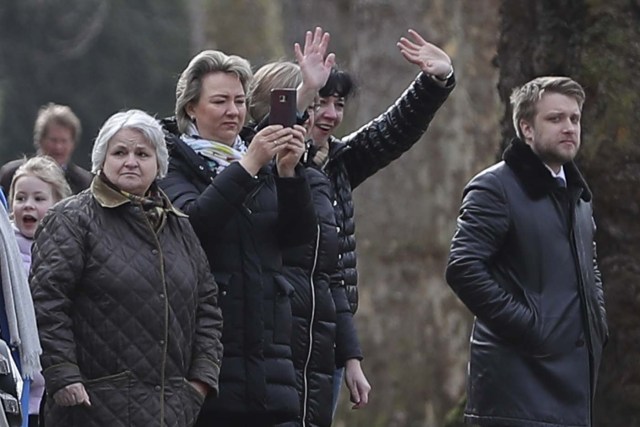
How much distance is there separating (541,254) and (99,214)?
6.55 ft

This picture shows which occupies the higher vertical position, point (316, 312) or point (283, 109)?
point (283, 109)

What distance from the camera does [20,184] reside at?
8945 millimetres

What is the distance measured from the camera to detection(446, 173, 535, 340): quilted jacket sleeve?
8422 millimetres

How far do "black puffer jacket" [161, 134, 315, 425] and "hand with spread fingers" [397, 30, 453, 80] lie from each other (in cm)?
131

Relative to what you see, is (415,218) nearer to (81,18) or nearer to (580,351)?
(580,351)

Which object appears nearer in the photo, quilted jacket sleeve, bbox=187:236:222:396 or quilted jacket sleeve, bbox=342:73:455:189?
quilted jacket sleeve, bbox=187:236:222:396

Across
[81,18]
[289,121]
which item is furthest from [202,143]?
[81,18]

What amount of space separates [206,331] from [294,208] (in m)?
0.64

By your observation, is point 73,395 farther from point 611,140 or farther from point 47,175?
point 611,140

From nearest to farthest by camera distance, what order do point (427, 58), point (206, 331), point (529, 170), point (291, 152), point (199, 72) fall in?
point (206, 331), point (291, 152), point (199, 72), point (529, 170), point (427, 58)

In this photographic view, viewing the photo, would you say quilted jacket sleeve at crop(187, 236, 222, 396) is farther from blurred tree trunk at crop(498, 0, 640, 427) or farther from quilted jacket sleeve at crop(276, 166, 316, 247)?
blurred tree trunk at crop(498, 0, 640, 427)

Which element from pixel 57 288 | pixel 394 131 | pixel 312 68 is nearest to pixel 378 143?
pixel 394 131

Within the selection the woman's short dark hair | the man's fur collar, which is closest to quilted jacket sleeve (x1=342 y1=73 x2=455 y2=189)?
the woman's short dark hair

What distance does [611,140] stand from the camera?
10.1 m
